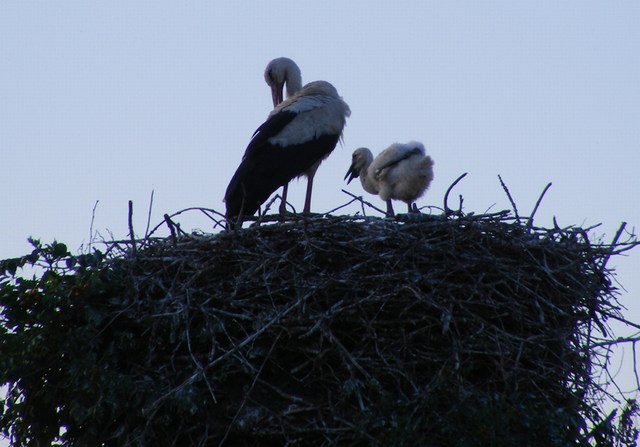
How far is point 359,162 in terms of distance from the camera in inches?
399

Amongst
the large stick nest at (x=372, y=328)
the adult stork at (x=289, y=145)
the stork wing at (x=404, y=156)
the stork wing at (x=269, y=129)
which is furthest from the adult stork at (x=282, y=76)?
the large stick nest at (x=372, y=328)

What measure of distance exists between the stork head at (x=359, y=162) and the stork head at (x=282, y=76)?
83cm

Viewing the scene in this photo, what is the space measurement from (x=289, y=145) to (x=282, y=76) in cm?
116

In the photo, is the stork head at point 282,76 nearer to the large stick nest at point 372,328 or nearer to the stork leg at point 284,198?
the stork leg at point 284,198

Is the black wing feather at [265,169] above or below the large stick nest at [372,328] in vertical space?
above

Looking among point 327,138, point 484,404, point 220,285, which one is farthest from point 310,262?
point 327,138

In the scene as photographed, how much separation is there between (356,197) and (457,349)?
4.28 feet

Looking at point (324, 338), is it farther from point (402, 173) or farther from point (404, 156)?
point (404, 156)

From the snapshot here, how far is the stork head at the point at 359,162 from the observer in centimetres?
1009

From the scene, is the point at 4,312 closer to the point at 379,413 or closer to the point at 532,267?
the point at 379,413

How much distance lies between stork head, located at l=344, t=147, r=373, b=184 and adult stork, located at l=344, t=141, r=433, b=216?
662 mm

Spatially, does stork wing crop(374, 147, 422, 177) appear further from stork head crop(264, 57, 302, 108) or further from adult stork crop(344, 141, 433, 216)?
stork head crop(264, 57, 302, 108)

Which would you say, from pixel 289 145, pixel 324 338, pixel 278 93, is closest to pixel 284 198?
pixel 289 145

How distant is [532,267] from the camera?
A: 673 cm
